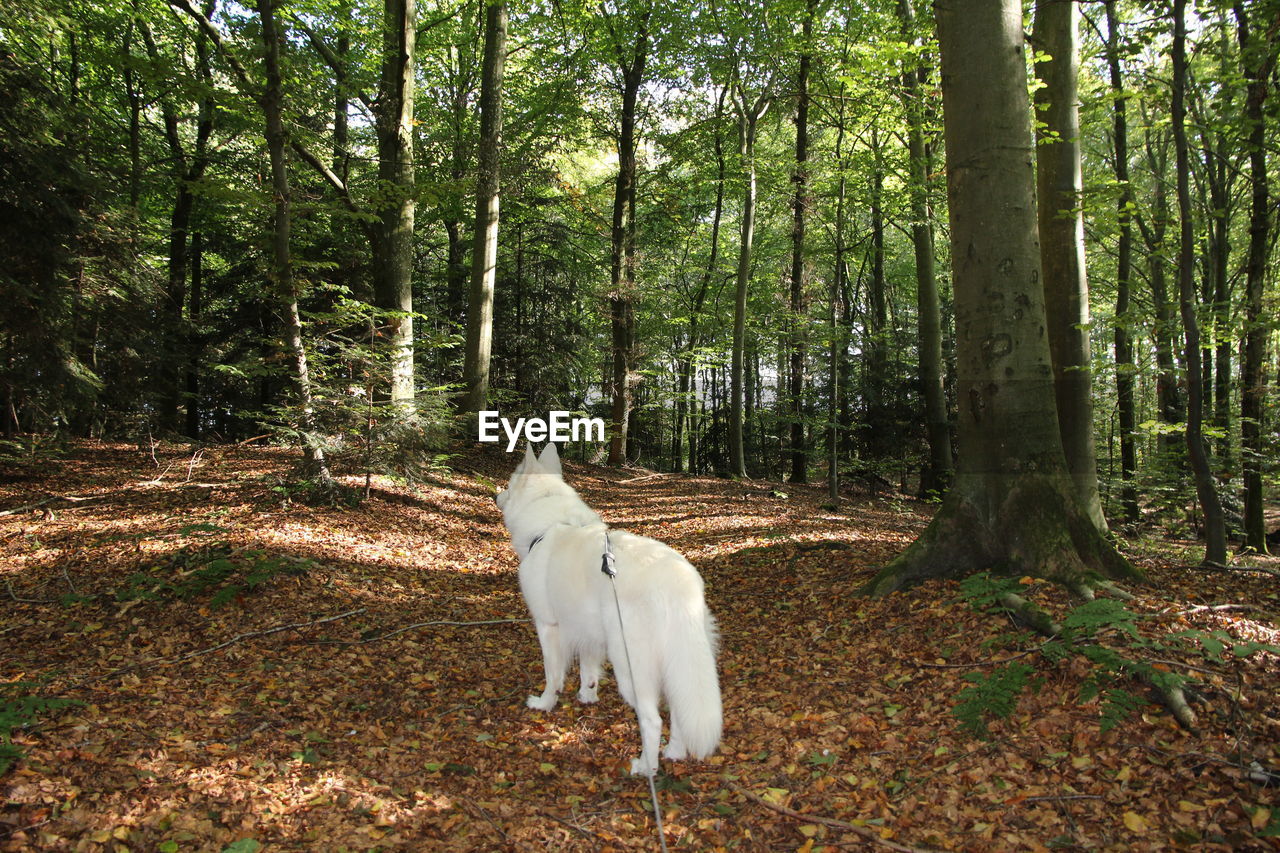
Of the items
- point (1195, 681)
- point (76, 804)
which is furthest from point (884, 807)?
point (76, 804)

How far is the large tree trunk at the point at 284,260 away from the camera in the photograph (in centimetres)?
781

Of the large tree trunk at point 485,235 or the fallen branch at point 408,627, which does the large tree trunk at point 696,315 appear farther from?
the fallen branch at point 408,627

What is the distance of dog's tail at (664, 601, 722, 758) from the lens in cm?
305

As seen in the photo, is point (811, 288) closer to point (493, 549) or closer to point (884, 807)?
point (493, 549)

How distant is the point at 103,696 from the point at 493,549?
196 inches

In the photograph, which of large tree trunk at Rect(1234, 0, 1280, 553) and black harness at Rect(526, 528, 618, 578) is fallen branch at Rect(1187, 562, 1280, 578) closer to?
large tree trunk at Rect(1234, 0, 1280, 553)

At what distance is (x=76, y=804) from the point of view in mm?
2740

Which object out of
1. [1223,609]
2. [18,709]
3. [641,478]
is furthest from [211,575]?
[641,478]

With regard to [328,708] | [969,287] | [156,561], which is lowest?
[328,708]

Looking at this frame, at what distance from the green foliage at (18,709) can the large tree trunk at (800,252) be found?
40.3 ft

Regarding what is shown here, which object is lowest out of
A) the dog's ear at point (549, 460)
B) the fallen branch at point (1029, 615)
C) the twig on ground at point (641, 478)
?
the fallen branch at point (1029, 615)

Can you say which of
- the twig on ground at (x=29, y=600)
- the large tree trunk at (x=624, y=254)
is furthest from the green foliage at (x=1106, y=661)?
the large tree trunk at (x=624, y=254)

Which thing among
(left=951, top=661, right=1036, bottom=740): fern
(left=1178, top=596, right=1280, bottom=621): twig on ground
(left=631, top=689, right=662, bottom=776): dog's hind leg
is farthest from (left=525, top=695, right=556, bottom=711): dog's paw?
(left=1178, top=596, right=1280, bottom=621): twig on ground

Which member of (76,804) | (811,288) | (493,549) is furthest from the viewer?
(811,288)
